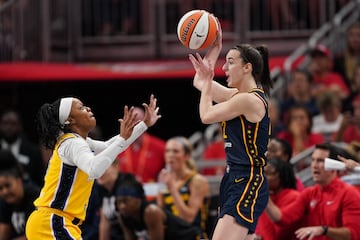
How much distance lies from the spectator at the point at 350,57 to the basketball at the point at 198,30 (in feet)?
18.0

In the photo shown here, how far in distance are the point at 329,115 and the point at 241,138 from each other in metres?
4.71

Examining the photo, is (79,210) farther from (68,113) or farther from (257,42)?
(257,42)

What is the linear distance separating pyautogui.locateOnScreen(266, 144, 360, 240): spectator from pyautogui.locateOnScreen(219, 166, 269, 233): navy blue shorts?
103 cm

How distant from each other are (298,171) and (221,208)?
374 cm

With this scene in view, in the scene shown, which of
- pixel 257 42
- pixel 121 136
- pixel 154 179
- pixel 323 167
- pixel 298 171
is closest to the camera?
pixel 121 136

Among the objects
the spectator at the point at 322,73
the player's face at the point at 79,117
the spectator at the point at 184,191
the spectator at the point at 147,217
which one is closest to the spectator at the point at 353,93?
the spectator at the point at 322,73

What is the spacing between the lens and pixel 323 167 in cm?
874

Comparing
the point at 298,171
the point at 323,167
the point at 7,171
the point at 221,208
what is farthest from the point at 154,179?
the point at 221,208

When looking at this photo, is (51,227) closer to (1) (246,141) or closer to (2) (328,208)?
(1) (246,141)

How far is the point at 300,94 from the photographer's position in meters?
12.8

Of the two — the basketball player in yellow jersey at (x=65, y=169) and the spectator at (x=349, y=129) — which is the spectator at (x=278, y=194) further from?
the spectator at (x=349, y=129)

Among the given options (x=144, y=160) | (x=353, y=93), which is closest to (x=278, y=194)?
(x=144, y=160)

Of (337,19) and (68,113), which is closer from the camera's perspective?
(68,113)

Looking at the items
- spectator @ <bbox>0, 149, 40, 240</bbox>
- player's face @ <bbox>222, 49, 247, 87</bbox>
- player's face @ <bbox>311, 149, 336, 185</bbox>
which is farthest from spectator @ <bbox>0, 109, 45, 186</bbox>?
player's face @ <bbox>222, 49, 247, 87</bbox>
